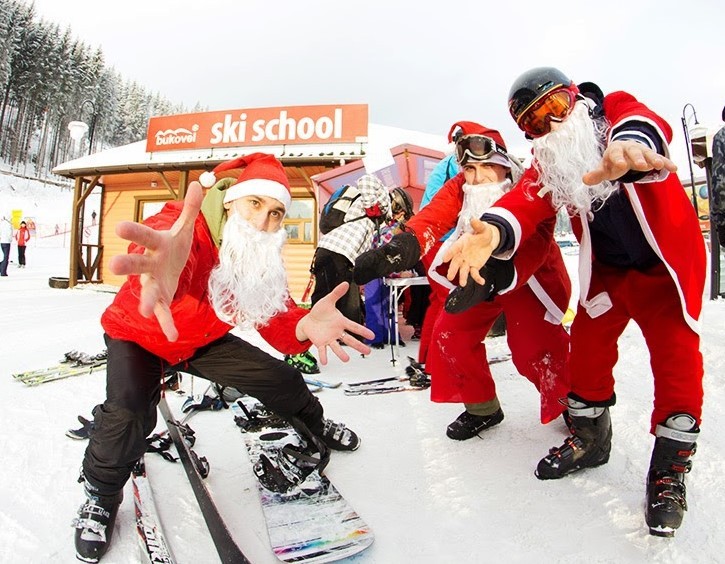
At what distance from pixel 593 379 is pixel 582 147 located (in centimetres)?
96

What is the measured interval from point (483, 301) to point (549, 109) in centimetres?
89

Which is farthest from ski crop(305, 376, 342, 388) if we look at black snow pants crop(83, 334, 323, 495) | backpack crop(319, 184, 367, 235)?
backpack crop(319, 184, 367, 235)

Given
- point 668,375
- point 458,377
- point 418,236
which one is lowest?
point 458,377

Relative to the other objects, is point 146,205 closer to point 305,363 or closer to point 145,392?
point 305,363

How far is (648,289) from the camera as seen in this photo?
5.45 feet

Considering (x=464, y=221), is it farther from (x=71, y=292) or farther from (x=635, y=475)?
(x=71, y=292)

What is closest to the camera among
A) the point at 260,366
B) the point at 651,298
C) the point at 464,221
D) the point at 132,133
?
the point at 651,298

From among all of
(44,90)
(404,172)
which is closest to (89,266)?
(404,172)

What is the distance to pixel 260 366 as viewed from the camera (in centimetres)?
207

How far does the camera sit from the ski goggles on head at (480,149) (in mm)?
2424

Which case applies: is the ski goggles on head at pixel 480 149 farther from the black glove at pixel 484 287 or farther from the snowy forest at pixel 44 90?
the snowy forest at pixel 44 90

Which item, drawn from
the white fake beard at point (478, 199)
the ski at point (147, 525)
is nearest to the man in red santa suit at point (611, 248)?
the white fake beard at point (478, 199)

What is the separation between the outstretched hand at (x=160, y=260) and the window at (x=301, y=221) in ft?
30.2

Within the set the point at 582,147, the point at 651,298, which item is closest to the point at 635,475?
the point at 651,298
